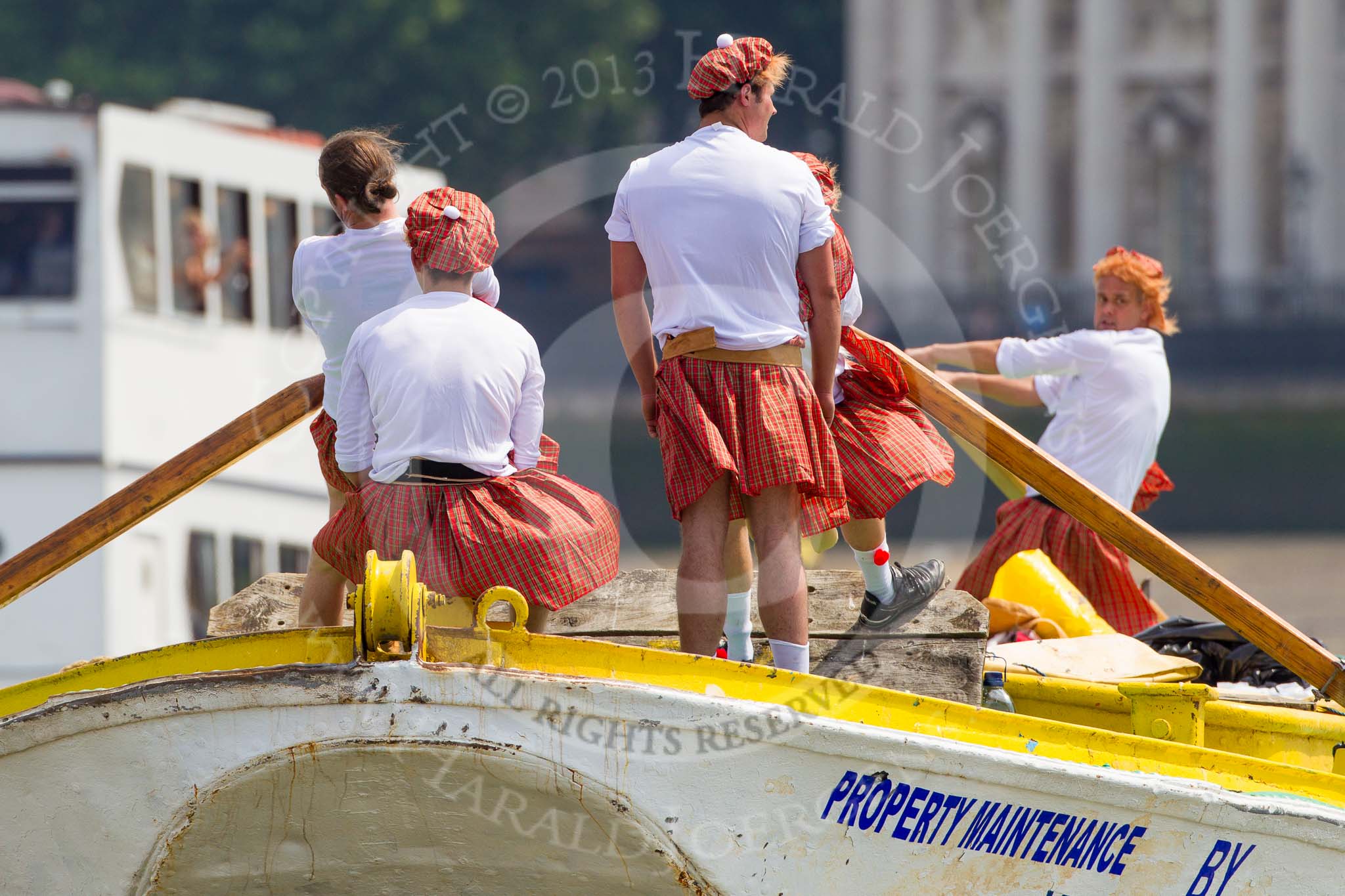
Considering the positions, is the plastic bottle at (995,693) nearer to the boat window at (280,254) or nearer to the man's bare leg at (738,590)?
the man's bare leg at (738,590)

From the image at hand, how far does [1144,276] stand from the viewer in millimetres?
6723

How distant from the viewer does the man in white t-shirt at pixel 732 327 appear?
457 cm

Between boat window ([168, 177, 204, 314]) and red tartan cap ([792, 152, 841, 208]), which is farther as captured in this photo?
boat window ([168, 177, 204, 314])

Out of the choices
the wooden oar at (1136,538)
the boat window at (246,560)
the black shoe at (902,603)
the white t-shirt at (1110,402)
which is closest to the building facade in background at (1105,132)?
the boat window at (246,560)

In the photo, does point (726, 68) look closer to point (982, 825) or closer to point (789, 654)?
point (789, 654)

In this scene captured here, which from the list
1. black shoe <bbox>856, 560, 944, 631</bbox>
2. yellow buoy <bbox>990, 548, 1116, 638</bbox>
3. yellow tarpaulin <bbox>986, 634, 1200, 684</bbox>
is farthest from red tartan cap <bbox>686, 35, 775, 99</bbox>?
yellow buoy <bbox>990, 548, 1116, 638</bbox>

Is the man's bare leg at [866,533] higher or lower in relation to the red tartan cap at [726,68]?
lower

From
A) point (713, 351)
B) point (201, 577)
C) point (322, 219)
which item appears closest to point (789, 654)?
point (713, 351)

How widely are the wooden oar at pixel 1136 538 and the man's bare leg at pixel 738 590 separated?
71 cm

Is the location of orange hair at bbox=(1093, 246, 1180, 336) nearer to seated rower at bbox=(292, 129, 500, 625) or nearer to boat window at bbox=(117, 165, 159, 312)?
seated rower at bbox=(292, 129, 500, 625)

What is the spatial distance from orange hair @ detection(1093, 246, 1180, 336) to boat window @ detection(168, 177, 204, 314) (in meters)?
7.05

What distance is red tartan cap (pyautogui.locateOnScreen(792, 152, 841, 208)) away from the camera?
16.0 feet

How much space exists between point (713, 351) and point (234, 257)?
8515 millimetres

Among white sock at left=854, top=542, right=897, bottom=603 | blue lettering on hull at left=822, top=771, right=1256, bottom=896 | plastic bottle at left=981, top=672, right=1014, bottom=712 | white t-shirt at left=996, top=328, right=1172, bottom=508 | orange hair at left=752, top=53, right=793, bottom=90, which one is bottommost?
blue lettering on hull at left=822, top=771, right=1256, bottom=896
